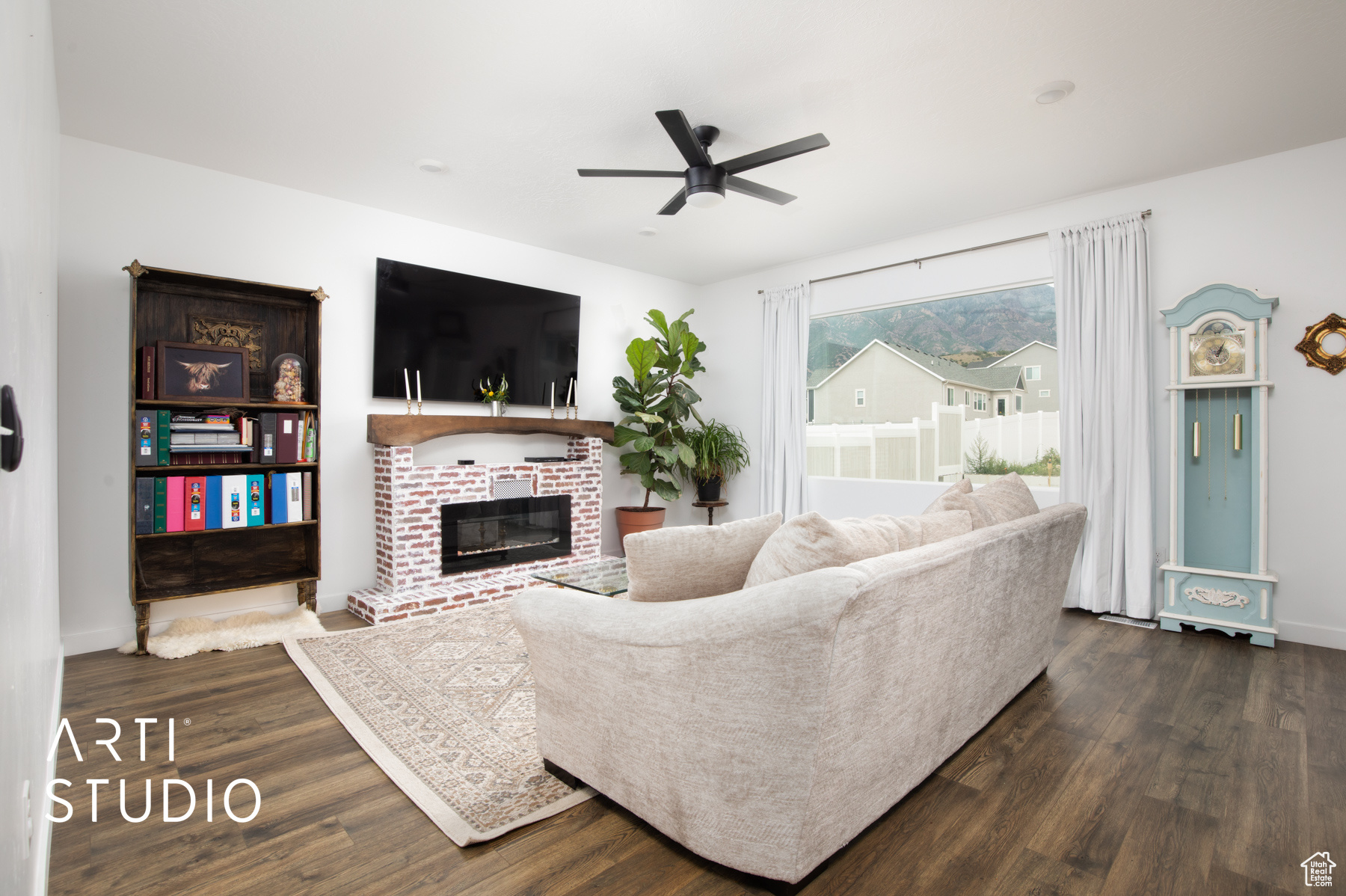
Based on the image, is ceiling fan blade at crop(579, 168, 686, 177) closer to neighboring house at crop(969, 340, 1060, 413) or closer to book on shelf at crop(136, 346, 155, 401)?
book on shelf at crop(136, 346, 155, 401)

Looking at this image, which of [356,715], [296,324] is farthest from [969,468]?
[296,324]

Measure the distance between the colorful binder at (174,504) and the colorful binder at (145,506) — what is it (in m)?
0.07

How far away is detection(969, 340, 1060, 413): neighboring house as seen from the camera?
443 centimetres

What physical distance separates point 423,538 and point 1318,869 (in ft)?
13.8

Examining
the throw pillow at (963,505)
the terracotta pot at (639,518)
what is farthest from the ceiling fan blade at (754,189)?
the terracotta pot at (639,518)

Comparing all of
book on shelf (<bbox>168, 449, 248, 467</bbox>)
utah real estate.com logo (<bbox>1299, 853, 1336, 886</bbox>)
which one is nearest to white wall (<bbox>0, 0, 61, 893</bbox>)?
book on shelf (<bbox>168, 449, 248, 467</bbox>)

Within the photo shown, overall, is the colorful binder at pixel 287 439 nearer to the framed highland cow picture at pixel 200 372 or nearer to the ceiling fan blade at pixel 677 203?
the framed highland cow picture at pixel 200 372

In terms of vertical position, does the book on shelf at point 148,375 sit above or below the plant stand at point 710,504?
above

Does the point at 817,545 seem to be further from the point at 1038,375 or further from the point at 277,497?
the point at 1038,375

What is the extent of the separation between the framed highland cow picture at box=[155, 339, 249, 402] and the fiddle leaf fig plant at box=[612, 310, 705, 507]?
2735 mm

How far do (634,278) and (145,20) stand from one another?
397 centimetres

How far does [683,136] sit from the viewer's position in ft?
9.34

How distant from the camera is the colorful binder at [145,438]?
3.21 meters

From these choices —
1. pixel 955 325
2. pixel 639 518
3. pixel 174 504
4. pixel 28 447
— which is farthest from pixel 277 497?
pixel 955 325
